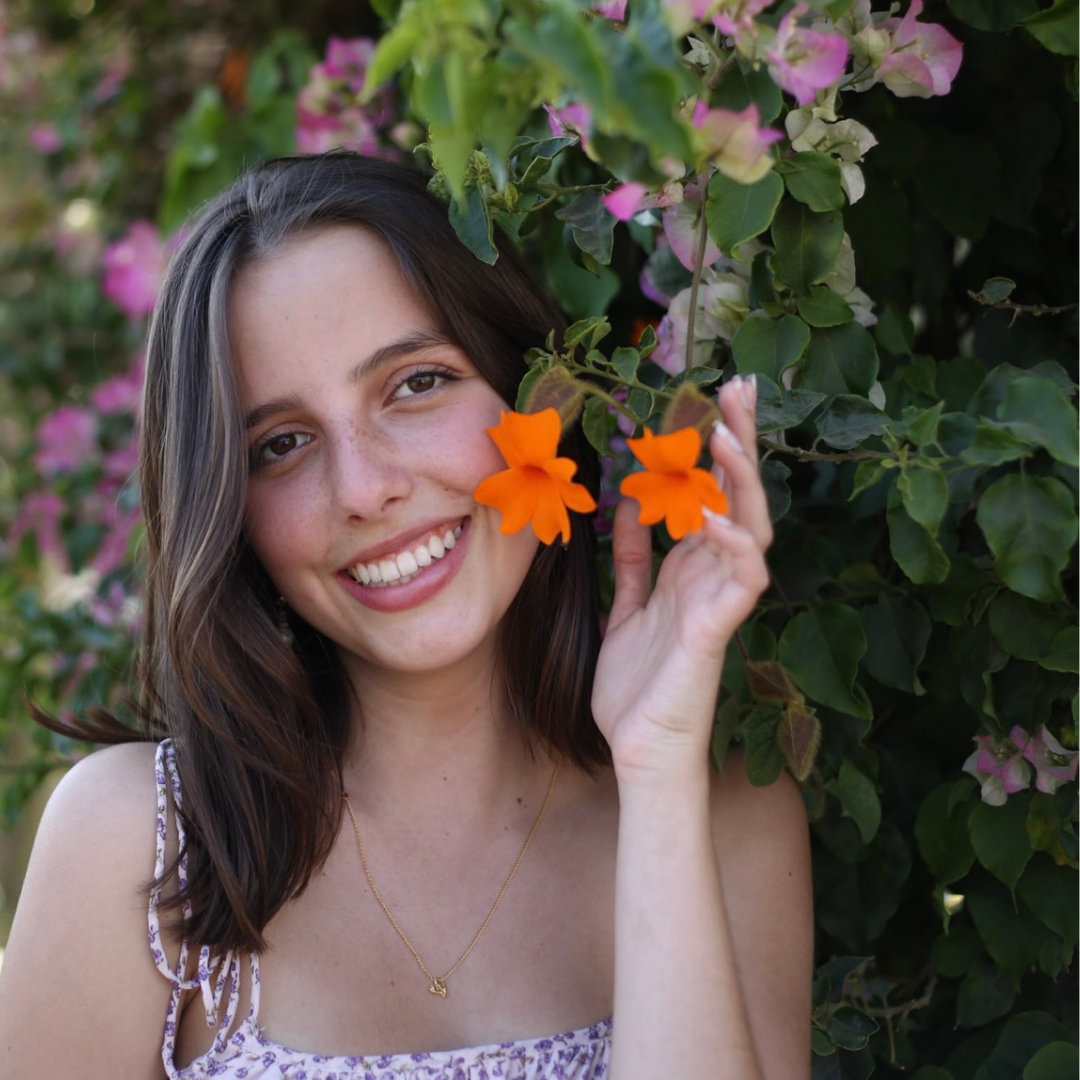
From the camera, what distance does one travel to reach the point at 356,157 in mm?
1545

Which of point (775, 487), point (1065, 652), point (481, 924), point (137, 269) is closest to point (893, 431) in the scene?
point (775, 487)

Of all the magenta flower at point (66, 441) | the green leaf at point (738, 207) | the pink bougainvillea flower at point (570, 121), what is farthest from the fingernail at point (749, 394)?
the magenta flower at point (66, 441)

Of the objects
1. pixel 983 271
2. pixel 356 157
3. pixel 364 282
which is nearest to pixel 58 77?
pixel 356 157

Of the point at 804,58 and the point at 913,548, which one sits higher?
the point at 804,58

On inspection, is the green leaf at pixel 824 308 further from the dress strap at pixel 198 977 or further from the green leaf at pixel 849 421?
the dress strap at pixel 198 977

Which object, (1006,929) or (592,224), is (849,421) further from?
(1006,929)

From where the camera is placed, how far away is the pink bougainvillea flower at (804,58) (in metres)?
0.97

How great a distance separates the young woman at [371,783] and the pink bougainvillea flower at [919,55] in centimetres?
47

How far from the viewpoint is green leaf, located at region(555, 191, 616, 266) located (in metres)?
1.21

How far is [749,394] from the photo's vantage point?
3.46ft

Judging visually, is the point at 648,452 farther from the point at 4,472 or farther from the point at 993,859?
the point at 4,472

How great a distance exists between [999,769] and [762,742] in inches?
9.0

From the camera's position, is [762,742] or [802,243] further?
[762,742]

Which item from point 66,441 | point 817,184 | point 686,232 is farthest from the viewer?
point 66,441
